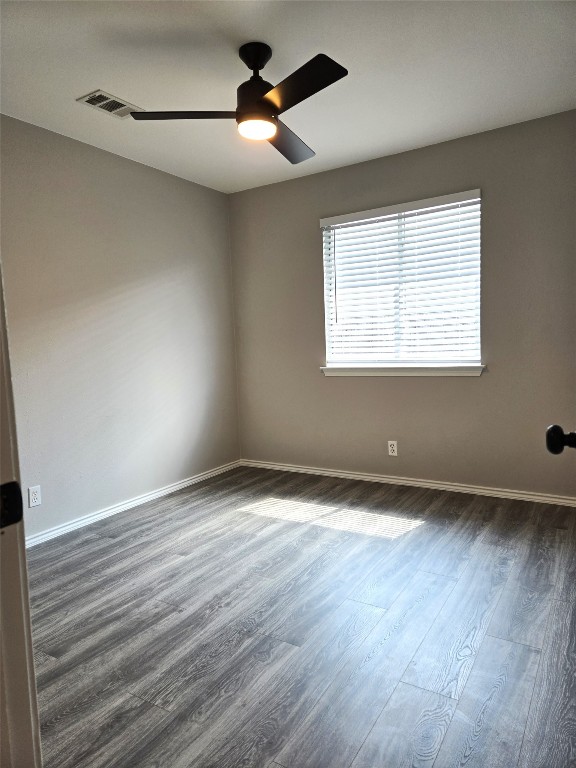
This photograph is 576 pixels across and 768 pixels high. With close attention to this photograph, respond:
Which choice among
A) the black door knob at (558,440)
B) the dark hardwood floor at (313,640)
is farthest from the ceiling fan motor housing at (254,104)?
the dark hardwood floor at (313,640)

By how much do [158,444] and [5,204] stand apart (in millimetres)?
1954

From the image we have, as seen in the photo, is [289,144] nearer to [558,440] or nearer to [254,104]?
[254,104]

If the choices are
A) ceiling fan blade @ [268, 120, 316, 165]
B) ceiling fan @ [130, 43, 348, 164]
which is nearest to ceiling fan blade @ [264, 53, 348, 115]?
ceiling fan @ [130, 43, 348, 164]

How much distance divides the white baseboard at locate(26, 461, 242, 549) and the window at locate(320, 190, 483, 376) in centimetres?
141

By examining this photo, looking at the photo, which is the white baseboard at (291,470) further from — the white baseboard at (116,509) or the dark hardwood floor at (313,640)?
the dark hardwood floor at (313,640)

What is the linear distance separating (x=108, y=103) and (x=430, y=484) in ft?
11.0

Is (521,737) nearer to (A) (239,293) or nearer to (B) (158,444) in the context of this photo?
(B) (158,444)

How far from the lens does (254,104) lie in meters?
2.26

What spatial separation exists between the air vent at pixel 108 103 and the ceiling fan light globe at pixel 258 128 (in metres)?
0.89

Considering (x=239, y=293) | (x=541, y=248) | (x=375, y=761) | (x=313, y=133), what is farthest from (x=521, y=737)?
(x=239, y=293)

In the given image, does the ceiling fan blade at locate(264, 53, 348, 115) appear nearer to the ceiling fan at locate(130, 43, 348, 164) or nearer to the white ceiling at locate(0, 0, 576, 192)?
the ceiling fan at locate(130, 43, 348, 164)

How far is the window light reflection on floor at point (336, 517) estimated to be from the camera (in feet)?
9.92

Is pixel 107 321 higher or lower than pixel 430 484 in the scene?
higher

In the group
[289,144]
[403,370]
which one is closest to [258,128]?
[289,144]
